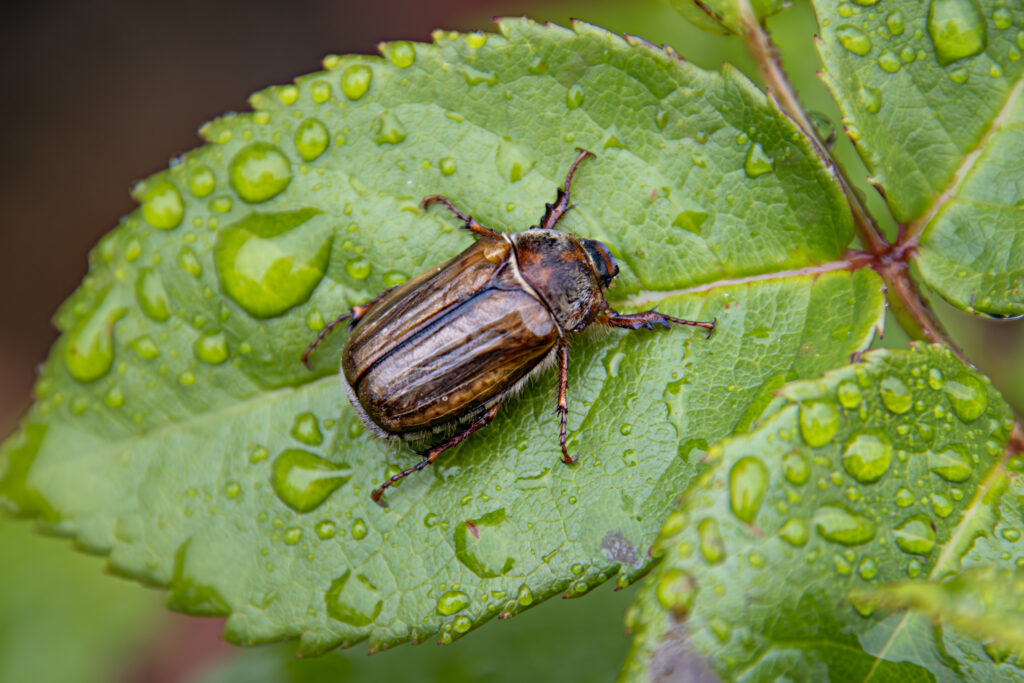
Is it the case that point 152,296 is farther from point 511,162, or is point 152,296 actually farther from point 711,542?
point 711,542

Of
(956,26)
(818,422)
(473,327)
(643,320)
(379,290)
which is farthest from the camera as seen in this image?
(473,327)

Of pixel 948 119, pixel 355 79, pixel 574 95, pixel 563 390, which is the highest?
pixel 355 79

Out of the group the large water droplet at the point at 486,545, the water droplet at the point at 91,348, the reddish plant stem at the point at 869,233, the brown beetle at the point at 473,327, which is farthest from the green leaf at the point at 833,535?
the water droplet at the point at 91,348

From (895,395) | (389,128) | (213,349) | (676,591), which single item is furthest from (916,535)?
(213,349)

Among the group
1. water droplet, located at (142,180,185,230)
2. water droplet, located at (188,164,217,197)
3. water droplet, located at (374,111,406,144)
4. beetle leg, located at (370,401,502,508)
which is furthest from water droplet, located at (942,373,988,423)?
water droplet, located at (142,180,185,230)

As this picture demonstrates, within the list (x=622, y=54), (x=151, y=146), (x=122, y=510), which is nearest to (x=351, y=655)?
(x=122, y=510)

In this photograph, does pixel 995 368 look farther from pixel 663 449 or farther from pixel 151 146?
pixel 151 146
